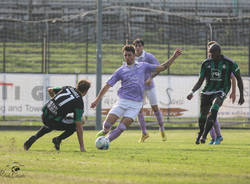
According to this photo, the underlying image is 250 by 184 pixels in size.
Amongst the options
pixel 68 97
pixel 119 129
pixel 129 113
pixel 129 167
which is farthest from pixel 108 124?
pixel 129 167

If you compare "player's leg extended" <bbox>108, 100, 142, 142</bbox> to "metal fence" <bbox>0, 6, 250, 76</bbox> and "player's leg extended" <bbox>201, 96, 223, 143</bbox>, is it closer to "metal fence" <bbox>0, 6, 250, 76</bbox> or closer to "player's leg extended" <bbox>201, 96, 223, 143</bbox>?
"player's leg extended" <bbox>201, 96, 223, 143</bbox>

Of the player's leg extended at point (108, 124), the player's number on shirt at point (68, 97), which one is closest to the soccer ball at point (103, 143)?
the player's leg extended at point (108, 124)

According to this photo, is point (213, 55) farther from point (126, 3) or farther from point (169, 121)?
point (126, 3)

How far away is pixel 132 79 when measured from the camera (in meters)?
10.9

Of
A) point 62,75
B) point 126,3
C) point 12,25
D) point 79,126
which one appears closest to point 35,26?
point 12,25

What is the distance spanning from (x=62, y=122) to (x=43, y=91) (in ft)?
37.2

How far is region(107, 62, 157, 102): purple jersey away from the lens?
10.9 metres

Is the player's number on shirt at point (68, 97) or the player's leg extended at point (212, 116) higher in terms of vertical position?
the player's number on shirt at point (68, 97)

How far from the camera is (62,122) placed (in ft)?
33.8

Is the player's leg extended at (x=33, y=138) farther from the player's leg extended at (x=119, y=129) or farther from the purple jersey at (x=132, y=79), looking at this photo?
the purple jersey at (x=132, y=79)

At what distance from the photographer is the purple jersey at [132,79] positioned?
10852 mm

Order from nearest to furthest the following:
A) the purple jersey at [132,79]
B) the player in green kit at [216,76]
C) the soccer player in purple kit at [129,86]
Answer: the soccer player in purple kit at [129,86], the purple jersey at [132,79], the player in green kit at [216,76]

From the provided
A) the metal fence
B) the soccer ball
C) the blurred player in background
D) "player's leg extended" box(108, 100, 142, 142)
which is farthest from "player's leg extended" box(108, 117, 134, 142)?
the metal fence

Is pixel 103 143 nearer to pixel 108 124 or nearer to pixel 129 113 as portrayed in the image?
pixel 108 124
